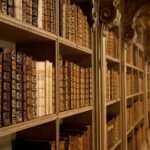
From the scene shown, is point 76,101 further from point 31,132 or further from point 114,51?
point 114,51

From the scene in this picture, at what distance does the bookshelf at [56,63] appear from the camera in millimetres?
1482

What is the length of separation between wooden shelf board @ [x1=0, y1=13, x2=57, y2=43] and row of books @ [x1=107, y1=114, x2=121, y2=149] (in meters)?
1.54

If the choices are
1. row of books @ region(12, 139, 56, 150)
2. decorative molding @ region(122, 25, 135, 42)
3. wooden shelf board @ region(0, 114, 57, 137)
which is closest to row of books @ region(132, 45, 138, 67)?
decorative molding @ region(122, 25, 135, 42)

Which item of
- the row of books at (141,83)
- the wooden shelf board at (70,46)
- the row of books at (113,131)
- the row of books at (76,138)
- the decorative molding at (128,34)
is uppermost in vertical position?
the decorative molding at (128,34)

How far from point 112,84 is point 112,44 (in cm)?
42

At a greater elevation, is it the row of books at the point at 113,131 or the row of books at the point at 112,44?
the row of books at the point at 112,44

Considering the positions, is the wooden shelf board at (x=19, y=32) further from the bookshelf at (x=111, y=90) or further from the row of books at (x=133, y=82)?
the row of books at (x=133, y=82)

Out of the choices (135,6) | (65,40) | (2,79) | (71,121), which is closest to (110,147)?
(71,121)

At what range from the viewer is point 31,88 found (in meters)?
1.48

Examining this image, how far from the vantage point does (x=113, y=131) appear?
10.6ft

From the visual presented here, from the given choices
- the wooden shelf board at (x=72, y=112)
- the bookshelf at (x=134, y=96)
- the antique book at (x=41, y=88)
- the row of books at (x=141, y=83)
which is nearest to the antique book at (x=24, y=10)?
the antique book at (x=41, y=88)

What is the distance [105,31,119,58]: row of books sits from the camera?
3076 mm

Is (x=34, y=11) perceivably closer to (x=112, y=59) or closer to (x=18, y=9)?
(x=18, y=9)

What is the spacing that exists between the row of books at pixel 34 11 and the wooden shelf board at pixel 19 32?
0.03 m
